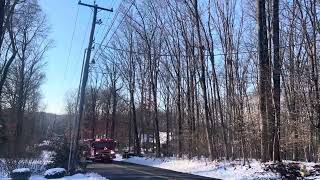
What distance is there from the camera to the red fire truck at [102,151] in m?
50.2

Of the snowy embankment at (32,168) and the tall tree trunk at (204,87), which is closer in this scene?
the snowy embankment at (32,168)

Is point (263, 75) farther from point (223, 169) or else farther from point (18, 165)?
point (18, 165)

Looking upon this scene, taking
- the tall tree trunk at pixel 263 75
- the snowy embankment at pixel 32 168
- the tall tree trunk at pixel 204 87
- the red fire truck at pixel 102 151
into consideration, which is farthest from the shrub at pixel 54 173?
the red fire truck at pixel 102 151

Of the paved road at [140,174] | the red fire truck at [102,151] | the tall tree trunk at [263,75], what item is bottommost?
the paved road at [140,174]

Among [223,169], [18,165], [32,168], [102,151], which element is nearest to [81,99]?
[32,168]

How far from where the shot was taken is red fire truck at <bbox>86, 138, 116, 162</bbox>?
50219mm

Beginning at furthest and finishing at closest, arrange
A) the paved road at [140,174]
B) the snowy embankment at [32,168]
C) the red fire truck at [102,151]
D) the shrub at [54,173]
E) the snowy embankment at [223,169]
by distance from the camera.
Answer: the red fire truck at [102,151] → the paved road at [140,174] → the snowy embankment at [32,168] → the shrub at [54,173] → the snowy embankment at [223,169]

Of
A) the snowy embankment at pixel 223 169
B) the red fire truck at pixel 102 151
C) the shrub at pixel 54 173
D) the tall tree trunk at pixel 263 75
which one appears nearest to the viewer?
the snowy embankment at pixel 223 169

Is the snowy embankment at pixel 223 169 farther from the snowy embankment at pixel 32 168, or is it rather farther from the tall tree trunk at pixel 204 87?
the snowy embankment at pixel 32 168

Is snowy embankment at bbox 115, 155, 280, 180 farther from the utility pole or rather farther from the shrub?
the shrub

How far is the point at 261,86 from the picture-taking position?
91.5 feet

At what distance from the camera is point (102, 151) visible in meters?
50.8

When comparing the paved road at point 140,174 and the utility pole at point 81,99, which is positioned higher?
the utility pole at point 81,99

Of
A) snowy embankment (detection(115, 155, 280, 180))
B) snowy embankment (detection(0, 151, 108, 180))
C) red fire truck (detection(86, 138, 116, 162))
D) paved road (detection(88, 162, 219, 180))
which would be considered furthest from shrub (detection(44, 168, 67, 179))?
red fire truck (detection(86, 138, 116, 162))
